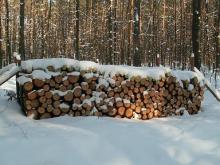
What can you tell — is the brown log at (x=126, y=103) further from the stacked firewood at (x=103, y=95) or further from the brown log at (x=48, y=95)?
the brown log at (x=48, y=95)

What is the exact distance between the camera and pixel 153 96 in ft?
32.8

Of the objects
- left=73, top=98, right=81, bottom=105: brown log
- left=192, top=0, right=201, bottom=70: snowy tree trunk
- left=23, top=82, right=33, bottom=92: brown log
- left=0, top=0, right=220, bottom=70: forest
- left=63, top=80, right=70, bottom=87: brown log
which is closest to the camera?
left=23, top=82, right=33, bottom=92: brown log

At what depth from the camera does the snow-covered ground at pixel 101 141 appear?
6484mm

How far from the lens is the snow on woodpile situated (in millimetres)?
8352

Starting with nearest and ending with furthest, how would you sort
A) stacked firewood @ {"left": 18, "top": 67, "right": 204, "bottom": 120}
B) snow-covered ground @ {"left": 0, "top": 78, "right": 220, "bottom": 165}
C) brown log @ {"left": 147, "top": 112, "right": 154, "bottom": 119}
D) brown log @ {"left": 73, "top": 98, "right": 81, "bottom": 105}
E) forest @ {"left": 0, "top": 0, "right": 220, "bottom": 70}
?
1. snow-covered ground @ {"left": 0, "top": 78, "right": 220, "bottom": 165}
2. stacked firewood @ {"left": 18, "top": 67, "right": 204, "bottom": 120}
3. brown log @ {"left": 73, "top": 98, "right": 81, "bottom": 105}
4. brown log @ {"left": 147, "top": 112, "right": 154, "bottom": 119}
5. forest @ {"left": 0, "top": 0, "right": 220, "bottom": 70}

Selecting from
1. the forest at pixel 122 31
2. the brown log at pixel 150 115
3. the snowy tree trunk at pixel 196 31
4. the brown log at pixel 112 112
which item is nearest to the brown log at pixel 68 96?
the brown log at pixel 112 112

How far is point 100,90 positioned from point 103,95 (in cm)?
14

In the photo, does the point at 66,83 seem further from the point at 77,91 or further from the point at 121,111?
the point at 121,111

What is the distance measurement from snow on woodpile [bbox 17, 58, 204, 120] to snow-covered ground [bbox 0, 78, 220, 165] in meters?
0.39

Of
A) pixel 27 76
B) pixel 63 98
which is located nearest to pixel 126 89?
pixel 63 98

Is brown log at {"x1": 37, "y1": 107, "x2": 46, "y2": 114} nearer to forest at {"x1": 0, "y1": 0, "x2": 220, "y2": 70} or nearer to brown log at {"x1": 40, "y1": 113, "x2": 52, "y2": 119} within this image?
brown log at {"x1": 40, "y1": 113, "x2": 52, "y2": 119}

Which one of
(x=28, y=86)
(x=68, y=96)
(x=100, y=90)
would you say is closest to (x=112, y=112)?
(x=100, y=90)

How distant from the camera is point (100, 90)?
29.8 ft

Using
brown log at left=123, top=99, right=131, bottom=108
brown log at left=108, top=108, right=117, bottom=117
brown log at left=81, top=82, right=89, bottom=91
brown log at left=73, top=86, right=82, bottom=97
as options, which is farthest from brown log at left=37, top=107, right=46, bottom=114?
brown log at left=123, top=99, right=131, bottom=108
